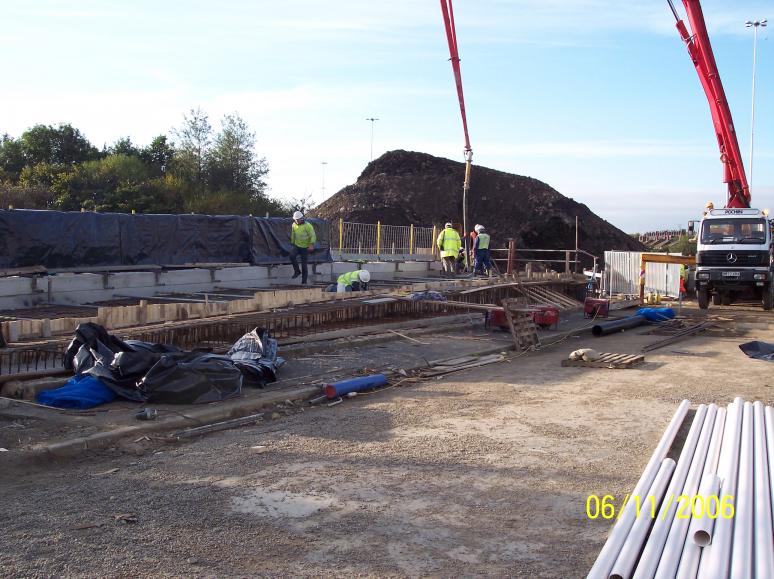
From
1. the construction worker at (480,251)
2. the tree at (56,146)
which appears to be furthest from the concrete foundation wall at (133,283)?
the tree at (56,146)

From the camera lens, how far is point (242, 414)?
7.74 meters

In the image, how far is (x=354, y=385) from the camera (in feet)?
29.1

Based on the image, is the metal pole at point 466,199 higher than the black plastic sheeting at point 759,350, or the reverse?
the metal pole at point 466,199

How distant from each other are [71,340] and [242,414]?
8.34ft

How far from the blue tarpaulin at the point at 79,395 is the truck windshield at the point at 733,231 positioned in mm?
17972

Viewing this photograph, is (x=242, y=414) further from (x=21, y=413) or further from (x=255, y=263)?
(x=255, y=263)

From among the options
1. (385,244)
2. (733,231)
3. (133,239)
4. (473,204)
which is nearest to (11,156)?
(385,244)

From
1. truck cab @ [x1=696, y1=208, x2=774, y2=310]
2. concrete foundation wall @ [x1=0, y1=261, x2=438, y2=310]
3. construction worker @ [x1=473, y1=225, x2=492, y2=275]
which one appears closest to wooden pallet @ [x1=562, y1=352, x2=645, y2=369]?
concrete foundation wall @ [x1=0, y1=261, x2=438, y2=310]

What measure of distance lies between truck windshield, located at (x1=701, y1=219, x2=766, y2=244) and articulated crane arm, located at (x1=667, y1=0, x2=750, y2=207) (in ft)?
13.0

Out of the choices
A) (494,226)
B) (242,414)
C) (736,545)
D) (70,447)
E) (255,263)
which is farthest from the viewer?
(494,226)

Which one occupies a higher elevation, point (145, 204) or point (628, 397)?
point (145, 204)

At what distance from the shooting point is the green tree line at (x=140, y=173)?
35406 mm

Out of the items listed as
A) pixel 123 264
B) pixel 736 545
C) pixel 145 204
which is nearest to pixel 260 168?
pixel 145 204

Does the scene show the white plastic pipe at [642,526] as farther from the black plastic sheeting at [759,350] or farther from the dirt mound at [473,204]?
the dirt mound at [473,204]
